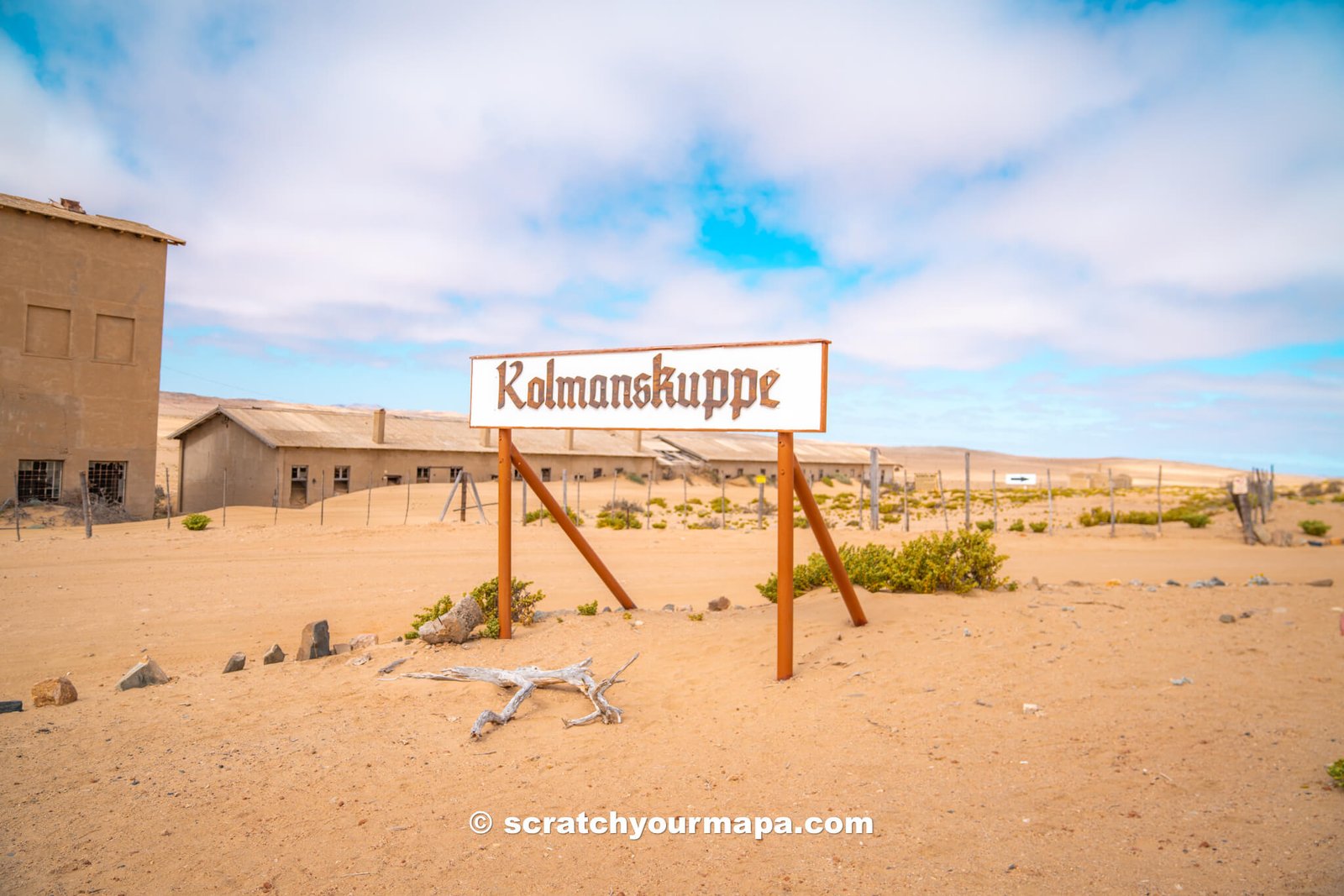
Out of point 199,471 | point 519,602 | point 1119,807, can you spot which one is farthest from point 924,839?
point 199,471

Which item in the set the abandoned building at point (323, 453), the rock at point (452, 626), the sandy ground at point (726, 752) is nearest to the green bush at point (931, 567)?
the sandy ground at point (726, 752)

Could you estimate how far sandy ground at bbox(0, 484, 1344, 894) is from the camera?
3799 millimetres

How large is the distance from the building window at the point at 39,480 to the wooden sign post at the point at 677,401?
2394 centimetres

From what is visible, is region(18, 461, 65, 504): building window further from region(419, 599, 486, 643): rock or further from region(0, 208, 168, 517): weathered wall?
region(419, 599, 486, 643): rock

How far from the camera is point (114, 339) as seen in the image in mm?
25812

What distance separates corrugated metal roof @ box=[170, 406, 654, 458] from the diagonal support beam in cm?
2584

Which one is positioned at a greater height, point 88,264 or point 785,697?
point 88,264

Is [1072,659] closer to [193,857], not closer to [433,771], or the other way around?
[433,771]

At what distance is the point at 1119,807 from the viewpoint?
14.1 ft

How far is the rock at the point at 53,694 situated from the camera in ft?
20.6

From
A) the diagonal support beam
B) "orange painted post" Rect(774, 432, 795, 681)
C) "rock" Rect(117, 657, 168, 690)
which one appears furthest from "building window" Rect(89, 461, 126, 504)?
"orange painted post" Rect(774, 432, 795, 681)

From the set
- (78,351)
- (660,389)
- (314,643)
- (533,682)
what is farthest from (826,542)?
(78,351)

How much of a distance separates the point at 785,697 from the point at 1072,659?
285cm

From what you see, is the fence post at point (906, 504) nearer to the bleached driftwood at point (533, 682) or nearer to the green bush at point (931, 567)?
the green bush at point (931, 567)
